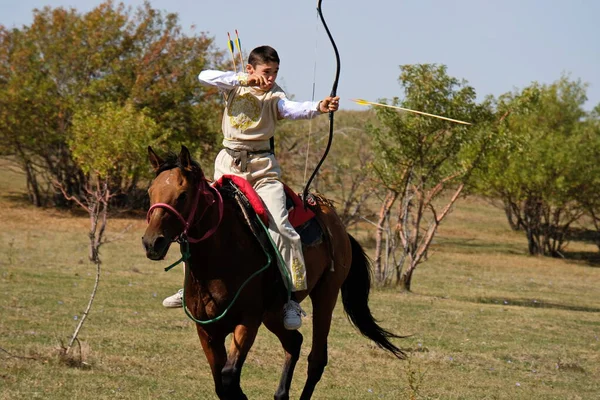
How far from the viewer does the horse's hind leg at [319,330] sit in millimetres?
7754

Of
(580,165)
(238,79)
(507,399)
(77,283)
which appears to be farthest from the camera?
(580,165)

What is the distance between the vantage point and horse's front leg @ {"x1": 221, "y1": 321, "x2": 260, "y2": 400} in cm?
611

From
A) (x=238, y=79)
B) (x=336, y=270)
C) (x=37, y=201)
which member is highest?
(x=238, y=79)

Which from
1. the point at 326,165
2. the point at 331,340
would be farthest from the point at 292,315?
Result: the point at 326,165

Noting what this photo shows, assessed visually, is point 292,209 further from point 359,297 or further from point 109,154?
point 109,154

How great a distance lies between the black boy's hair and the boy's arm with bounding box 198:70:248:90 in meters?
0.19

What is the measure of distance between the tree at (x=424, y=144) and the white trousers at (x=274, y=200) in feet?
37.8

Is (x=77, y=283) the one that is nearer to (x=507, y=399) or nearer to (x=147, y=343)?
(x=147, y=343)

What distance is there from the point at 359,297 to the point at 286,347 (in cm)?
164

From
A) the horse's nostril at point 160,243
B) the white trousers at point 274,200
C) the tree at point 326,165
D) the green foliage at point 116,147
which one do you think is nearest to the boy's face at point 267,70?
the white trousers at point 274,200

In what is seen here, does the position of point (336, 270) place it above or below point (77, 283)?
above

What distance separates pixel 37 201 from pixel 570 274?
23.1m

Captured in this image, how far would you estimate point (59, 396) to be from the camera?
7.49 m

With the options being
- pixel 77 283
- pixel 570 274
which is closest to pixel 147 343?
pixel 77 283
